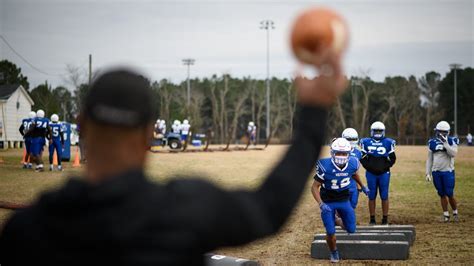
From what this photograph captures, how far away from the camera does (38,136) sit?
25000 millimetres

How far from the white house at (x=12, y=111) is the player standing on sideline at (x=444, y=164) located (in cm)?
4041

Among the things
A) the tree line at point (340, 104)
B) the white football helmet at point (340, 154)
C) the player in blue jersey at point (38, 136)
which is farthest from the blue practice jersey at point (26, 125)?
the tree line at point (340, 104)

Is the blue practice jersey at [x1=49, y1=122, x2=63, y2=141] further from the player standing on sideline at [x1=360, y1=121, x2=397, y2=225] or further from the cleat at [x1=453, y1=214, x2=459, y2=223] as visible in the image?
the cleat at [x1=453, y1=214, x2=459, y2=223]

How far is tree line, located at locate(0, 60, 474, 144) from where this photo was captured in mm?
86894

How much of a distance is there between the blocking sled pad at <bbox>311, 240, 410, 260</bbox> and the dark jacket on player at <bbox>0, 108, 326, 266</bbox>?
895 centimetres

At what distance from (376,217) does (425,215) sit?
1.29 metres

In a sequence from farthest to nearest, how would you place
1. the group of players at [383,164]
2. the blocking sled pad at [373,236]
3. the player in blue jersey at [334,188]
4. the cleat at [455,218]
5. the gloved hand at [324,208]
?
1. the cleat at [455,218]
2. the group of players at [383,164]
3. the blocking sled pad at [373,236]
4. the player in blue jersey at [334,188]
5. the gloved hand at [324,208]

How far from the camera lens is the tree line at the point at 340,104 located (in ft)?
285

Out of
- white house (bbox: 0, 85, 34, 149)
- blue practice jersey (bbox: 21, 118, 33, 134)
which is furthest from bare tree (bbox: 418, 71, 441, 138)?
blue practice jersey (bbox: 21, 118, 33, 134)

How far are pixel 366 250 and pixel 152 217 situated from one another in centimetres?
927

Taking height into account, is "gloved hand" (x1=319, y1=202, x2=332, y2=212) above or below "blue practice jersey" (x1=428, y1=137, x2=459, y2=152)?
below

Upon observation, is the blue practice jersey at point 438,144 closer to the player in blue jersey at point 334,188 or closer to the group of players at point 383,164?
the group of players at point 383,164

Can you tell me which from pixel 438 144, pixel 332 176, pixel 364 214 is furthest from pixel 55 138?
pixel 332 176

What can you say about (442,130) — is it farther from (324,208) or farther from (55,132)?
(55,132)
